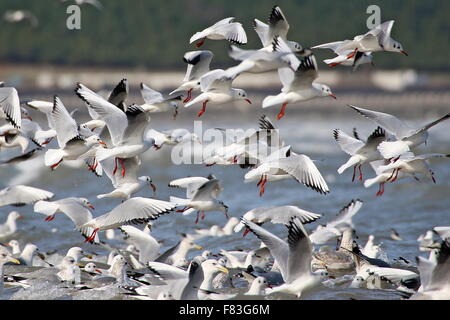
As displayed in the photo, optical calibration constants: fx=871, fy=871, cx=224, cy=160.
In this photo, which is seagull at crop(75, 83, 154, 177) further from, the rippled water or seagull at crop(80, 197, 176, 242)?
the rippled water

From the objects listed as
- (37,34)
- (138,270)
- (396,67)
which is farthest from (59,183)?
(396,67)

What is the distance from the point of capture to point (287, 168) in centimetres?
905

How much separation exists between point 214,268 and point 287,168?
1315 millimetres

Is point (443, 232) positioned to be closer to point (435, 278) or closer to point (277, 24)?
point (435, 278)

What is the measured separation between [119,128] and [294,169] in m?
1.92

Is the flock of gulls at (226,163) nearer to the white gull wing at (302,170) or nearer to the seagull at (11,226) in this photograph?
the white gull wing at (302,170)

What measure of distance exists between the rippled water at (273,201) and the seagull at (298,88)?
6.68 feet

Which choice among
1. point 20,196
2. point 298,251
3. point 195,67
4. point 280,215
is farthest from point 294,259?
point 20,196

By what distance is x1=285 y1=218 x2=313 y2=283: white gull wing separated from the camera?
25.7 ft

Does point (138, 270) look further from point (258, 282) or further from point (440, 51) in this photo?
point (440, 51)

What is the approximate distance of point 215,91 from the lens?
9.86 metres

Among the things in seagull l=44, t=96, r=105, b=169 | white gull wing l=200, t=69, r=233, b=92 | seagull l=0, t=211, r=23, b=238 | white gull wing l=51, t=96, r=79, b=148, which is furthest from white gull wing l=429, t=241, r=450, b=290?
seagull l=0, t=211, r=23, b=238
